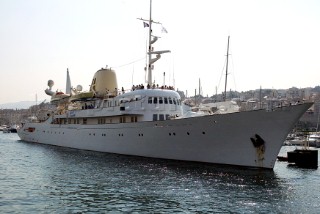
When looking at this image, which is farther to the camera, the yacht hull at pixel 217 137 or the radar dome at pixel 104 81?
the radar dome at pixel 104 81

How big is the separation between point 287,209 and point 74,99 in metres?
33.0

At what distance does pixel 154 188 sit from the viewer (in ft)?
62.5

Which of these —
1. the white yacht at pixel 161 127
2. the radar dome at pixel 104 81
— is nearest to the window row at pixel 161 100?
the white yacht at pixel 161 127

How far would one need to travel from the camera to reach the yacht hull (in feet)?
78.0

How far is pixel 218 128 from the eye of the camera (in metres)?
25.3

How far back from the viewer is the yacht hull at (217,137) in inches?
936

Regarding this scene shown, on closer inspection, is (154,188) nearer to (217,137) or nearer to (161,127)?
(217,137)

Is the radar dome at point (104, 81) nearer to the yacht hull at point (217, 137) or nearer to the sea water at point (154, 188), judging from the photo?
the yacht hull at point (217, 137)

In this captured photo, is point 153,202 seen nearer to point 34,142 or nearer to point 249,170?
point 249,170

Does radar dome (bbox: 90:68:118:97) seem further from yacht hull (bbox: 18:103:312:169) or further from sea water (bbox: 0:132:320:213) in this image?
sea water (bbox: 0:132:320:213)

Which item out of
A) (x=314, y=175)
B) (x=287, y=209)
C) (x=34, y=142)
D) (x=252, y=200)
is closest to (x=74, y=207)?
(x=252, y=200)

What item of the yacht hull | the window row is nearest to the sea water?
the yacht hull

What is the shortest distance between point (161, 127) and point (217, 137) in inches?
202

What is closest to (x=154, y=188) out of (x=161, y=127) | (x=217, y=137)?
(x=217, y=137)
